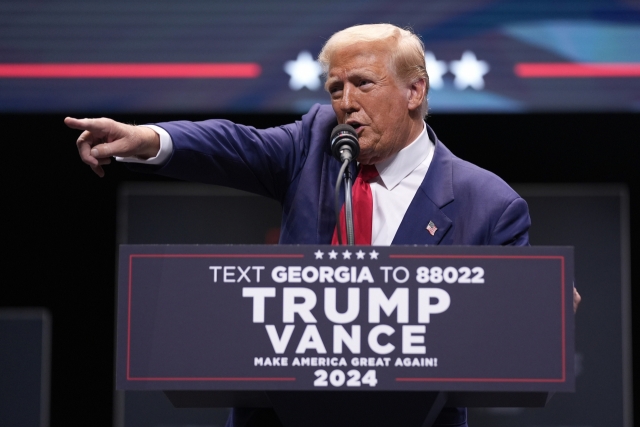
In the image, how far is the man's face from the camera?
203cm

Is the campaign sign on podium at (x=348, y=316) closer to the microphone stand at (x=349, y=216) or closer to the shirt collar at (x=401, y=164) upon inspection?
the microphone stand at (x=349, y=216)

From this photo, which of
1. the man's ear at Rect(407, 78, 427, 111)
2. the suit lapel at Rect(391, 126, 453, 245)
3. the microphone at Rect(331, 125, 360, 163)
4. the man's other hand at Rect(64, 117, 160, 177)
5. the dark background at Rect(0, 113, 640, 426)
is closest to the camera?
the man's other hand at Rect(64, 117, 160, 177)

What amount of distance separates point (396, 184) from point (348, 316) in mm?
669

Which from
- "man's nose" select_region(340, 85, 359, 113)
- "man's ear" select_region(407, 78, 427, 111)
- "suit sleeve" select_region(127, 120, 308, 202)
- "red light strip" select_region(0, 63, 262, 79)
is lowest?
"suit sleeve" select_region(127, 120, 308, 202)

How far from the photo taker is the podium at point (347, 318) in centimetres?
144

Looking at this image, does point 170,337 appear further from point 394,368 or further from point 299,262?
point 394,368

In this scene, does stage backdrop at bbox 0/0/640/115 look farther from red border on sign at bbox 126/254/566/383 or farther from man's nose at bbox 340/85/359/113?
red border on sign at bbox 126/254/566/383

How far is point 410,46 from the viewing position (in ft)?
6.95

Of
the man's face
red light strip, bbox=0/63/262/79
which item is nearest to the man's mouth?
the man's face

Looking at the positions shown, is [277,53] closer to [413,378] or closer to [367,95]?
[367,95]

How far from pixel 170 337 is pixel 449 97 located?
2.15 m

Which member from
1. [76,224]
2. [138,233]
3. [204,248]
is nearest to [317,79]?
[138,233]

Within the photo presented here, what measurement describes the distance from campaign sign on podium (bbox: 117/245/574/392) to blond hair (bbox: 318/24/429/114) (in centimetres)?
73

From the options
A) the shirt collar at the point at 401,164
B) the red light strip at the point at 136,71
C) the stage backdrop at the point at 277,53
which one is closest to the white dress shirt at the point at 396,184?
the shirt collar at the point at 401,164
